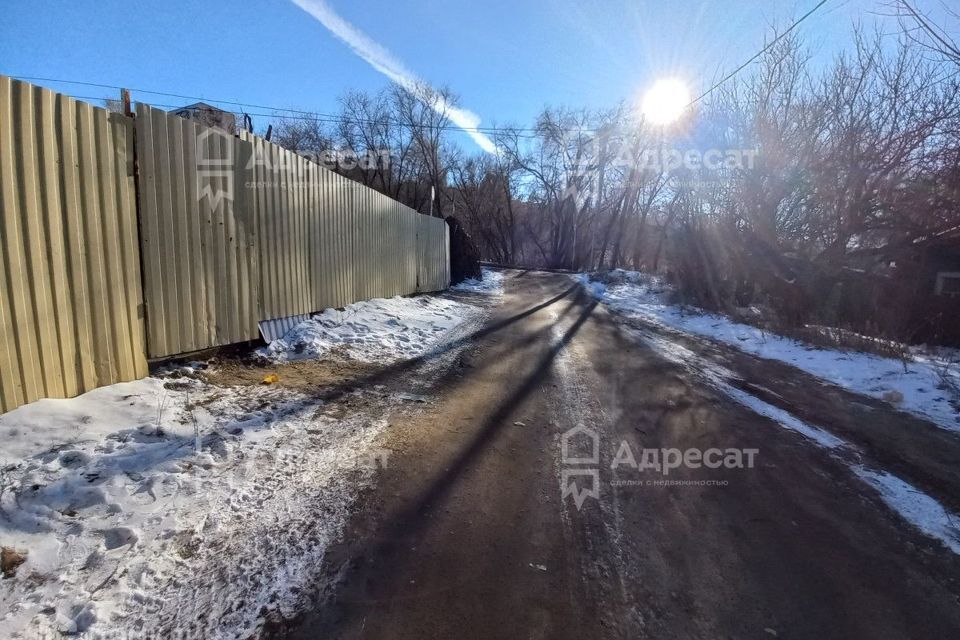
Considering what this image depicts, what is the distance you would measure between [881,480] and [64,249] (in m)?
6.69

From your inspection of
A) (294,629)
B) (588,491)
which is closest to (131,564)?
(294,629)

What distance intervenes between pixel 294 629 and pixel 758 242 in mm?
16457

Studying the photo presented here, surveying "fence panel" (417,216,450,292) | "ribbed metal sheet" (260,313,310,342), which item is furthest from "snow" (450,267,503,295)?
"ribbed metal sheet" (260,313,310,342)

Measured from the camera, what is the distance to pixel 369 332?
7.76 metres

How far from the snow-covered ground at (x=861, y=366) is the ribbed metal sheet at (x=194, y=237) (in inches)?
319

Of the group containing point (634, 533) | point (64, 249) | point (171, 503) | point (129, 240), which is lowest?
point (634, 533)

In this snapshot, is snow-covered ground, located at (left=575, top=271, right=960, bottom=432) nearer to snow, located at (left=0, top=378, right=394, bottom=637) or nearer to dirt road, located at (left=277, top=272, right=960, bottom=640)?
dirt road, located at (left=277, top=272, right=960, bottom=640)

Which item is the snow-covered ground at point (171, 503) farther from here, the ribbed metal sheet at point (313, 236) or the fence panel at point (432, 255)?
the fence panel at point (432, 255)

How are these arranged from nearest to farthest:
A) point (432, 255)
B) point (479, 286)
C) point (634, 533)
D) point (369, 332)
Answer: point (634, 533) < point (369, 332) < point (432, 255) < point (479, 286)

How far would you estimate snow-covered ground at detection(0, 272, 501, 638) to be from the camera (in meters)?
2.12

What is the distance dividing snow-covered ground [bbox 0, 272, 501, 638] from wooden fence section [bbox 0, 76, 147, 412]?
0.26 meters

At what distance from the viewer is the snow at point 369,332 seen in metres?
6.40

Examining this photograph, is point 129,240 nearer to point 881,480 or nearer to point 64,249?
point 64,249

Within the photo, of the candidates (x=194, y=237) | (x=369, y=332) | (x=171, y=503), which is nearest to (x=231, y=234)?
(x=194, y=237)
